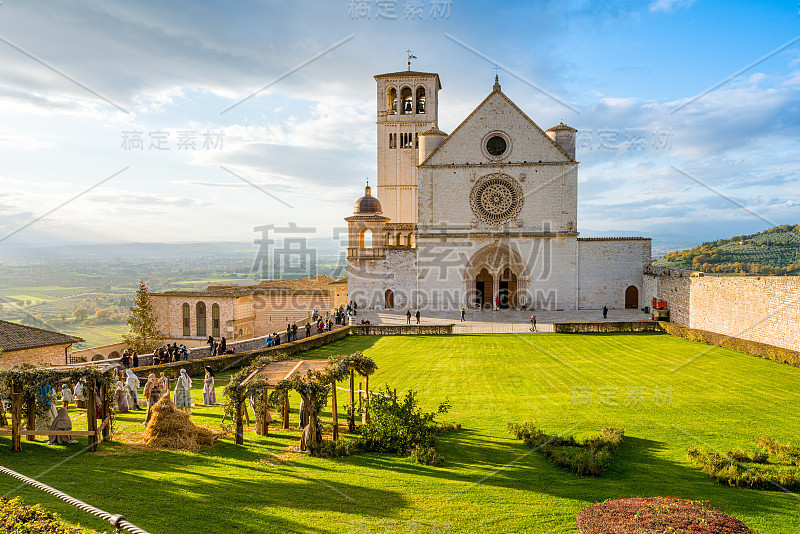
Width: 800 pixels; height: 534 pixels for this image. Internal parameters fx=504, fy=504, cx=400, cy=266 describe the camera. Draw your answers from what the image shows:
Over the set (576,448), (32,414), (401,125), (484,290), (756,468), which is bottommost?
(576,448)

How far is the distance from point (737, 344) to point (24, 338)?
33.2 meters

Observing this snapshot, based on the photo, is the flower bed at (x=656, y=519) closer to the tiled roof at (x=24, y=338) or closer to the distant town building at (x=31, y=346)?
the distant town building at (x=31, y=346)

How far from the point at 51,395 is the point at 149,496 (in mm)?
5098

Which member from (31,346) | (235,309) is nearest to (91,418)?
(31,346)

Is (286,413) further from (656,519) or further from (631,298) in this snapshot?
(631,298)

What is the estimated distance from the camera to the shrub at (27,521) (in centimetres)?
584

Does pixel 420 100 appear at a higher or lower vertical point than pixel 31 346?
higher

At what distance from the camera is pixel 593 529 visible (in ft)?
23.7

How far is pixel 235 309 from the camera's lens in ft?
126

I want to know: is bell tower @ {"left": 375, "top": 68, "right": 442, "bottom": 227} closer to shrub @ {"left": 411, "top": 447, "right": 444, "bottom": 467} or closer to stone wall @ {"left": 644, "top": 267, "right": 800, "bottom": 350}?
stone wall @ {"left": 644, "top": 267, "right": 800, "bottom": 350}

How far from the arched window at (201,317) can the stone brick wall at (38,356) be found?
13362mm

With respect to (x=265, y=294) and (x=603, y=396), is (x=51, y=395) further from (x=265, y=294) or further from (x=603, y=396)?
(x=265, y=294)

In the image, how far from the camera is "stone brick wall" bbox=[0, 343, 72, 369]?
21797 millimetres

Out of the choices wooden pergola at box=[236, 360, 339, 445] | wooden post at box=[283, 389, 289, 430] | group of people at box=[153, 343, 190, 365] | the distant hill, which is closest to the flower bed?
wooden pergola at box=[236, 360, 339, 445]
